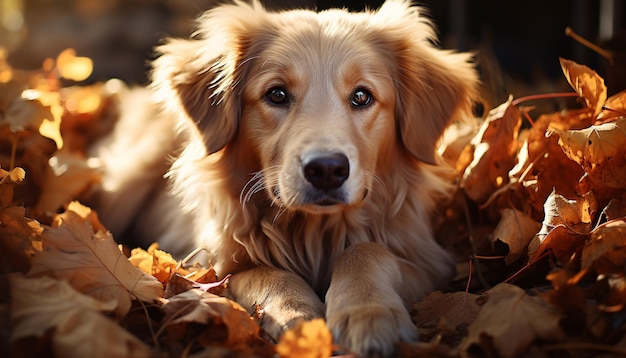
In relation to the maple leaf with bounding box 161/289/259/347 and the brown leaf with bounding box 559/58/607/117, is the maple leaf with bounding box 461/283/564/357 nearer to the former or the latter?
the maple leaf with bounding box 161/289/259/347

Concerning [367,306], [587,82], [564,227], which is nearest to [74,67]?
[367,306]

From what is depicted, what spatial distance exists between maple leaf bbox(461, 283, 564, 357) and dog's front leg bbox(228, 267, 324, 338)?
0.54m

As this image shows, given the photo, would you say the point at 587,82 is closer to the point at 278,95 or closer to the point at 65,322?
the point at 278,95

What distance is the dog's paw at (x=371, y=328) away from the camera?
1.66 m

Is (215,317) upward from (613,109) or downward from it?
downward

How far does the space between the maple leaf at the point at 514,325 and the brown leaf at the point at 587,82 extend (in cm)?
109

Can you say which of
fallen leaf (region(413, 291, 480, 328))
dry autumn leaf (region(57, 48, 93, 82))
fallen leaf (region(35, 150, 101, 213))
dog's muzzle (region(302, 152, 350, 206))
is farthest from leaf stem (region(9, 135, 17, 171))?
fallen leaf (region(413, 291, 480, 328))

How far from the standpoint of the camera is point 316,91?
2.39 meters

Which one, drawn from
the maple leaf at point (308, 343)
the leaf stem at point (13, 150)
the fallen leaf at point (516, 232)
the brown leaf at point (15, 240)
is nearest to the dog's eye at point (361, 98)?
the fallen leaf at point (516, 232)

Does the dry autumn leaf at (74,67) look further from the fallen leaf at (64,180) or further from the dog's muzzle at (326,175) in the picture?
the dog's muzzle at (326,175)

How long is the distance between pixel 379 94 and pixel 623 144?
3.03 ft

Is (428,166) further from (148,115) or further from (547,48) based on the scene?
(547,48)

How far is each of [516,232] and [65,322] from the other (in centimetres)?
160

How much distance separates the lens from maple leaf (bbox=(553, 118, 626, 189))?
216cm
